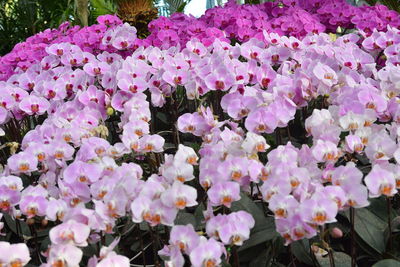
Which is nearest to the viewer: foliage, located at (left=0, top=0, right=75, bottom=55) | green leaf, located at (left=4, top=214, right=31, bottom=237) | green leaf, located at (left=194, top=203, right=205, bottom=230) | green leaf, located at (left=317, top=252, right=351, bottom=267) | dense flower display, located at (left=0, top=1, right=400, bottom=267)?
dense flower display, located at (left=0, top=1, right=400, bottom=267)

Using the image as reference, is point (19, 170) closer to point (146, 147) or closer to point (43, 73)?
point (146, 147)

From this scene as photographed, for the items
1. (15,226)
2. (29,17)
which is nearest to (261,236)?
(15,226)

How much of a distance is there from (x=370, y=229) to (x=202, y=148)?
566 millimetres

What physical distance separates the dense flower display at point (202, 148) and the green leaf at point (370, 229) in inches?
4.1

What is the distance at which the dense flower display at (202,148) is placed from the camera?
132cm

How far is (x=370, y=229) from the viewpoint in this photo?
167 centimetres

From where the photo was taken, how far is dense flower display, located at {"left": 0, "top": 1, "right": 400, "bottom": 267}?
1.32 m

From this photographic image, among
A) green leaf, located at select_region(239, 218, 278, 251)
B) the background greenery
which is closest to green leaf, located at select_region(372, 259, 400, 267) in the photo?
green leaf, located at select_region(239, 218, 278, 251)

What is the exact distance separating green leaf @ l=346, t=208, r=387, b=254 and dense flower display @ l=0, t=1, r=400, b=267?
0.34 feet

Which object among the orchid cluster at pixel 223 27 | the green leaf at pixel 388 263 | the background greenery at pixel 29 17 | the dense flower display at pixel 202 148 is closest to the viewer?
the dense flower display at pixel 202 148

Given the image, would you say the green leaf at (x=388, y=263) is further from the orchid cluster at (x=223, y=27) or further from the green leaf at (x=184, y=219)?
the orchid cluster at (x=223, y=27)

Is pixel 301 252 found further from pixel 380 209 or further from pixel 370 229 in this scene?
pixel 380 209

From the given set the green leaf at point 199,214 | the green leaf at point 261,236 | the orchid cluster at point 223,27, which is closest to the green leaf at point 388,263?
the green leaf at point 261,236

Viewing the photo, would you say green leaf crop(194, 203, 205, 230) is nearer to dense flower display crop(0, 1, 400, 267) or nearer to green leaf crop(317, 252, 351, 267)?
dense flower display crop(0, 1, 400, 267)
